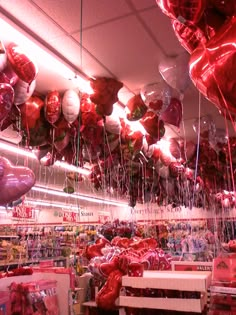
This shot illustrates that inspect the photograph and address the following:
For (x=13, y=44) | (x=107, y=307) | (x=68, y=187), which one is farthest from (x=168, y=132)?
(x=107, y=307)

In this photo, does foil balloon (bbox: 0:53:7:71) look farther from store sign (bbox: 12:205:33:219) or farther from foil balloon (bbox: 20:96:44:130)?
store sign (bbox: 12:205:33:219)

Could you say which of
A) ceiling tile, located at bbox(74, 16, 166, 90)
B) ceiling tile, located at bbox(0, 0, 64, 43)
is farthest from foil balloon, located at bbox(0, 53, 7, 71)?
ceiling tile, located at bbox(74, 16, 166, 90)

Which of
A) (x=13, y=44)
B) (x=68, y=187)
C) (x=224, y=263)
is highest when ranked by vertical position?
(x=13, y=44)

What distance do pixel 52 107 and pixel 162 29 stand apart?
1.16 metres

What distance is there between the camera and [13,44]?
2410 millimetres

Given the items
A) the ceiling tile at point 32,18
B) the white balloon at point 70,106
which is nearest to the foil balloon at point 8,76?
the ceiling tile at point 32,18

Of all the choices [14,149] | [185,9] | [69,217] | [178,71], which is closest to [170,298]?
[185,9]

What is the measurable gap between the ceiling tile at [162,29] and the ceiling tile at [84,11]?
16 cm

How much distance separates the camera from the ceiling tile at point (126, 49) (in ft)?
7.80

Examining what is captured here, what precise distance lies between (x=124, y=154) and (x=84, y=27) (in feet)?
6.79

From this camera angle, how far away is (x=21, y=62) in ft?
7.64

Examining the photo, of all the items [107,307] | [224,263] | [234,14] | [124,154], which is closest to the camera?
[234,14]

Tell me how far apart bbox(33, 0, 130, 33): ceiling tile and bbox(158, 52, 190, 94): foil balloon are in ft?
1.95

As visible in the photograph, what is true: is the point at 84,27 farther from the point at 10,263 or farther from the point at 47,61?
the point at 10,263
